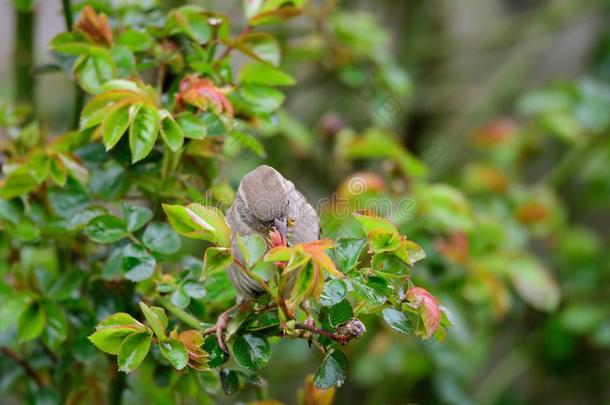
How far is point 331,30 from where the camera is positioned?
1.62m

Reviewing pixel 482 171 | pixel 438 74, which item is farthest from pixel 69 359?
pixel 438 74

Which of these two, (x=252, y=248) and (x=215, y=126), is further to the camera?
(x=215, y=126)

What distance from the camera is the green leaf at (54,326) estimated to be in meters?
1.00

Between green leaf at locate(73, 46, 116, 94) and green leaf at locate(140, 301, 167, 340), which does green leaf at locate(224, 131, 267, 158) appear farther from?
green leaf at locate(140, 301, 167, 340)

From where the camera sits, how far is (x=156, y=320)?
763 millimetres

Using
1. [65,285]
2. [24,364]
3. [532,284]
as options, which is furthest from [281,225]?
[532,284]

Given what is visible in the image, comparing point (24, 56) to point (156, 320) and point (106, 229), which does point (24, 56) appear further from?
point (156, 320)

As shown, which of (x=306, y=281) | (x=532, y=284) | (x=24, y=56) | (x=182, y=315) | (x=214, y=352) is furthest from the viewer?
(x=532, y=284)

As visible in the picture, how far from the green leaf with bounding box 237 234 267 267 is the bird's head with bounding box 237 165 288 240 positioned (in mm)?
71

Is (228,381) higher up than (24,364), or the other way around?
(228,381)

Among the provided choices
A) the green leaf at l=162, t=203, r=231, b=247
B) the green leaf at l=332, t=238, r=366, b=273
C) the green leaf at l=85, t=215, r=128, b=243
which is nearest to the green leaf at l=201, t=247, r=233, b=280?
the green leaf at l=162, t=203, r=231, b=247

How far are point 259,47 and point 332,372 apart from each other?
17.5 inches

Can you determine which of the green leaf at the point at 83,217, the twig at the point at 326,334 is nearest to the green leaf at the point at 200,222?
the twig at the point at 326,334

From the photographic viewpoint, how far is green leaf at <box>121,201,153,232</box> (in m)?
0.92
